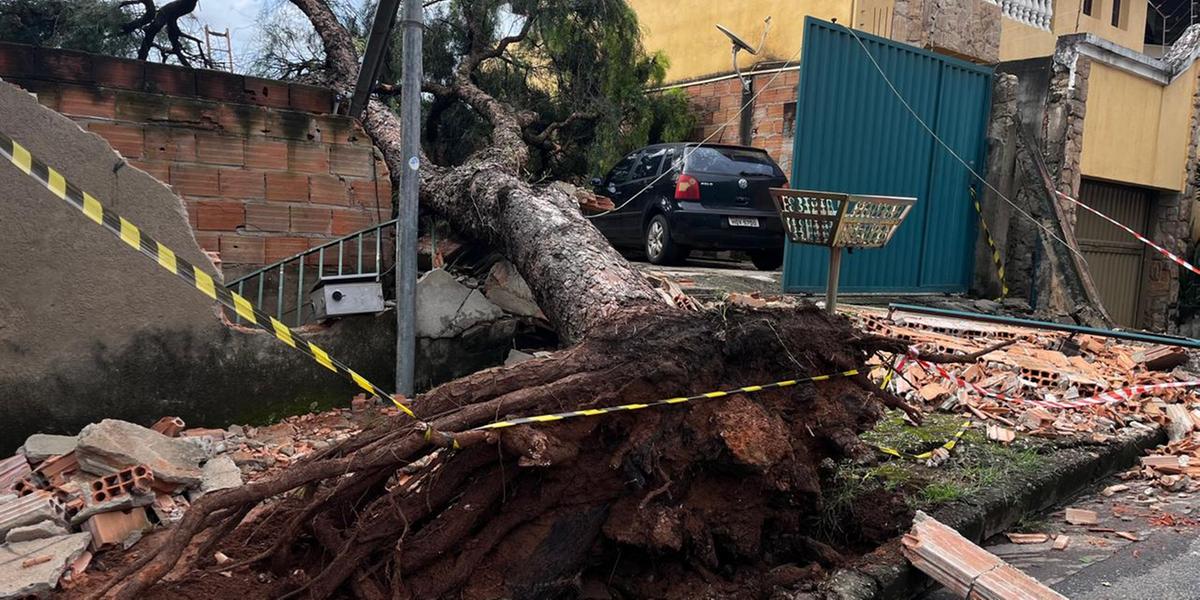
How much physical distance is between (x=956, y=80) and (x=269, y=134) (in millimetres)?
7717

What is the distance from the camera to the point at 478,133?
34.4ft

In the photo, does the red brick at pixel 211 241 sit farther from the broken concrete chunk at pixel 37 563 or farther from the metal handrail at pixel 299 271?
the broken concrete chunk at pixel 37 563

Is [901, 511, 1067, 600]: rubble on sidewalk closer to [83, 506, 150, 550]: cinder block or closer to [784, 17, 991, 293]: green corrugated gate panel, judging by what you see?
[83, 506, 150, 550]: cinder block

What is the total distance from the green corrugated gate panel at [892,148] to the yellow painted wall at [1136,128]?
180cm

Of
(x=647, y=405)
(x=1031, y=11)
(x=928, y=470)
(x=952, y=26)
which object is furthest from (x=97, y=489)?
(x=1031, y=11)

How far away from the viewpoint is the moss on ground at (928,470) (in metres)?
3.48

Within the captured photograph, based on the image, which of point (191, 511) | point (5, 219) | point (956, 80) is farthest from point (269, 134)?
point (956, 80)

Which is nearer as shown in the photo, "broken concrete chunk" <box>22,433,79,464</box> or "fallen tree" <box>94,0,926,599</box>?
"fallen tree" <box>94,0,926,599</box>

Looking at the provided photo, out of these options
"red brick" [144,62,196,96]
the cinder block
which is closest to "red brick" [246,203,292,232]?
"red brick" [144,62,196,96]

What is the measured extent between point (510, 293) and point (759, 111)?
8.56 meters

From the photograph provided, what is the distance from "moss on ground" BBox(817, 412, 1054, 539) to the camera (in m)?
3.48

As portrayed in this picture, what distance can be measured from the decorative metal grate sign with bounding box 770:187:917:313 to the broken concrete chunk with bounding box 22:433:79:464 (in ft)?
12.4

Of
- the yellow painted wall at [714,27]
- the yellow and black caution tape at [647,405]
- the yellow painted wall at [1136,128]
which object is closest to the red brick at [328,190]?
the yellow and black caution tape at [647,405]

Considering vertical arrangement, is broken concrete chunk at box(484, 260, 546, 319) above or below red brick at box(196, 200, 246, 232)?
below
